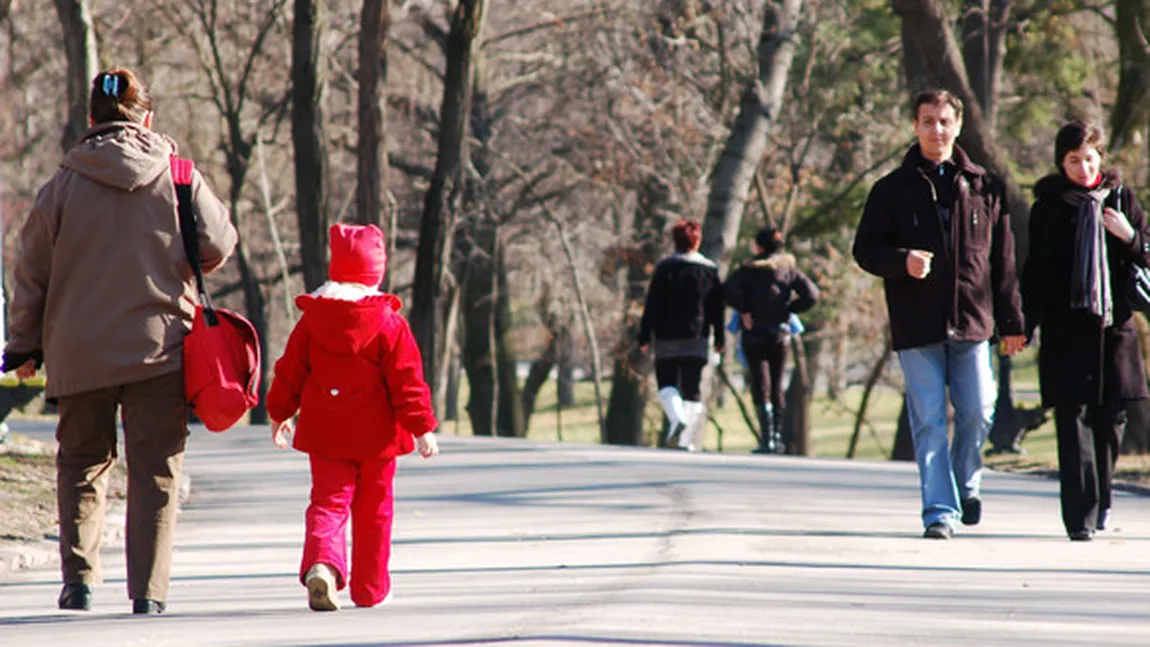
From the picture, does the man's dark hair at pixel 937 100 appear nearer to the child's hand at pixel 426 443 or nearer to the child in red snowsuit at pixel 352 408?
the child in red snowsuit at pixel 352 408

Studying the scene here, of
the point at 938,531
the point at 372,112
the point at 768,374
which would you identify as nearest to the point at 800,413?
the point at 372,112

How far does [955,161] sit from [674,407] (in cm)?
772

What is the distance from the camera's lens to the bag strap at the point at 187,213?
701 centimetres

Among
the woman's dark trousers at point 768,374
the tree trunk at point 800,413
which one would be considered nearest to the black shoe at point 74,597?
the woman's dark trousers at point 768,374

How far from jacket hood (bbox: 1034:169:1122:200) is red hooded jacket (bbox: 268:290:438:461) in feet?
11.5

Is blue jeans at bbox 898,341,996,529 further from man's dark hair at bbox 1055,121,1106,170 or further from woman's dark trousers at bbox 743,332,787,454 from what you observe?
woman's dark trousers at bbox 743,332,787,454

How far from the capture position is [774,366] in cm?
1736

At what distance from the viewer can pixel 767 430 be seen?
17.6 meters

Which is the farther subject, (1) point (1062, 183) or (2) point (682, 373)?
(2) point (682, 373)

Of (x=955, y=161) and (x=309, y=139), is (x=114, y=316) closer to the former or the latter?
(x=955, y=161)

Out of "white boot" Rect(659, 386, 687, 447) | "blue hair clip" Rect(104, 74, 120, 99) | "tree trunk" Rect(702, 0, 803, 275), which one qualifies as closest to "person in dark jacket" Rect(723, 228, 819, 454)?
"white boot" Rect(659, 386, 687, 447)

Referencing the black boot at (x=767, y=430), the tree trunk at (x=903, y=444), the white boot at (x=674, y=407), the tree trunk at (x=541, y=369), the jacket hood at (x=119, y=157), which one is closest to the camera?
the jacket hood at (x=119, y=157)

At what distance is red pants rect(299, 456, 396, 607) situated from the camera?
7.07m

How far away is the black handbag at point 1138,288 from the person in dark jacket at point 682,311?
→ 7558 mm
